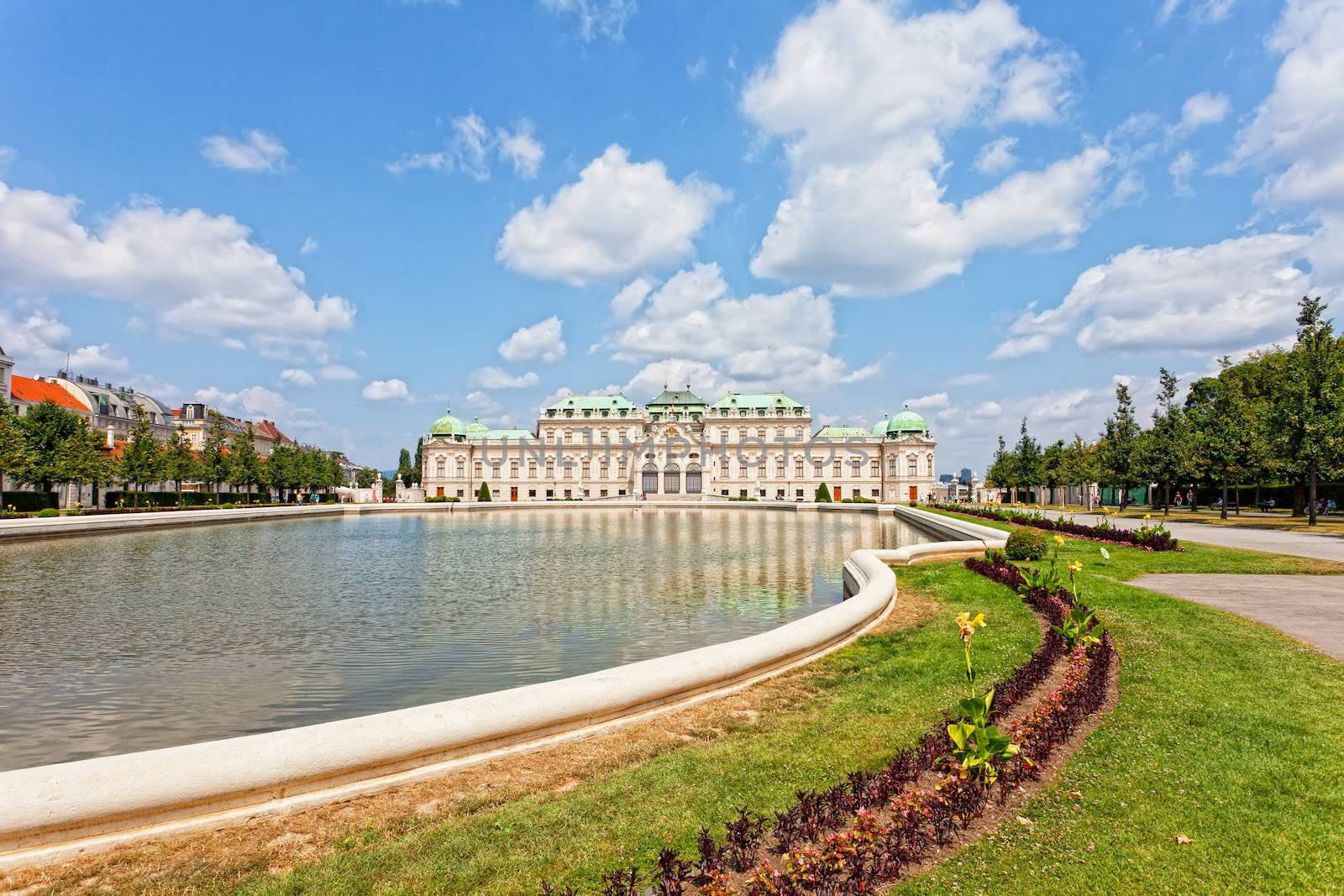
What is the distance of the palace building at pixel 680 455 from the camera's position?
3888 inches

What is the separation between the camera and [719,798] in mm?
5297

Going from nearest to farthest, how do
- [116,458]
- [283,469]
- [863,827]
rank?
[863,827], [116,458], [283,469]

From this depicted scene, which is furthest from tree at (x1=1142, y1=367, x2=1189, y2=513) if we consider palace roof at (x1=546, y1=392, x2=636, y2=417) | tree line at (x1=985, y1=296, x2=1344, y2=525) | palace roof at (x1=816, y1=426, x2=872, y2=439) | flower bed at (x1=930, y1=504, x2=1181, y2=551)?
palace roof at (x1=546, y1=392, x2=636, y2=417)

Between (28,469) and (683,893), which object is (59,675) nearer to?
(683,893)

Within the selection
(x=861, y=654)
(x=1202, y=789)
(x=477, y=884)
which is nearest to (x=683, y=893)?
(x=477, y=884)

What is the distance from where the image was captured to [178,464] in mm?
60125

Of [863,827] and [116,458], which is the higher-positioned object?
[116,458]

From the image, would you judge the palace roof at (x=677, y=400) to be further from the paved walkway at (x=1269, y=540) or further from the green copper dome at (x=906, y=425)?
the paved walkway at (x=1269, y=540)

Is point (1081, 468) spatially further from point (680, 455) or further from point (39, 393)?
point (39, 393)

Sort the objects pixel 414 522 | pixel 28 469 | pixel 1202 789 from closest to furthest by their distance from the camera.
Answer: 1. pixel 1202 789
2. pixel 28 469
3. pixel 414 522

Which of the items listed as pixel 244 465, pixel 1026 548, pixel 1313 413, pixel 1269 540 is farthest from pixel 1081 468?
pixel 244 465

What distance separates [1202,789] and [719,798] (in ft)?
12.4

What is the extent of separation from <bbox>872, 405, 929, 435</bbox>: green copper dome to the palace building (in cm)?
15

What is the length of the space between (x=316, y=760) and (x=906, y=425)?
104m
